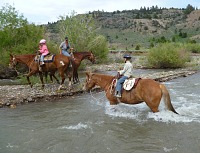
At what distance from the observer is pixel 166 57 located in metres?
26.4

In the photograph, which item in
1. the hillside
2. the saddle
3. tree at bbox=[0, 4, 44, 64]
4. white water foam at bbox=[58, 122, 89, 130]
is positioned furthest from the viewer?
the hillside

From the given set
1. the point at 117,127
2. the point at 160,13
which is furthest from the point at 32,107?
the point at 160,13

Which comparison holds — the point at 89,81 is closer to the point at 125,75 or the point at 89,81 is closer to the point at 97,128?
the point at 125,75

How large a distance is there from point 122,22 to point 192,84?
89.6m

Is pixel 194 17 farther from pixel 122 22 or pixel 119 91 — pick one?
pixel 119 91

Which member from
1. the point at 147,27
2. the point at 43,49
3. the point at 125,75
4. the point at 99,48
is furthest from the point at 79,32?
the point at 147,27

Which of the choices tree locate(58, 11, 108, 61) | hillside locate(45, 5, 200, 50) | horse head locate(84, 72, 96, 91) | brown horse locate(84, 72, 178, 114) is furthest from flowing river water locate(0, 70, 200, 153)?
hillside locate(45, 5, 200, 50)

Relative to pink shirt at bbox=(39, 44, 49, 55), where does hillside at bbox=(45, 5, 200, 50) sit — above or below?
above

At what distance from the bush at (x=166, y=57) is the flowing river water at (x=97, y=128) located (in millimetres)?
14674

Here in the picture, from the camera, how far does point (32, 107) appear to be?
38.2 ft

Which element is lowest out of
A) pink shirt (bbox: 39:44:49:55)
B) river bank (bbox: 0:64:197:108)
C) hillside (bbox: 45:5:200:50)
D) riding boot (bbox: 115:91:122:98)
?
river bank (bbox: 0:64:197:108)

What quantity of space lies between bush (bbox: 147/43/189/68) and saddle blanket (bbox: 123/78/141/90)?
17.5 m

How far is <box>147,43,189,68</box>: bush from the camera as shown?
26.5 meters

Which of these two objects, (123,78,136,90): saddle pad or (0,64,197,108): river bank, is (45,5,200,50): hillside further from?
(123,78,136,90): saddle pad
